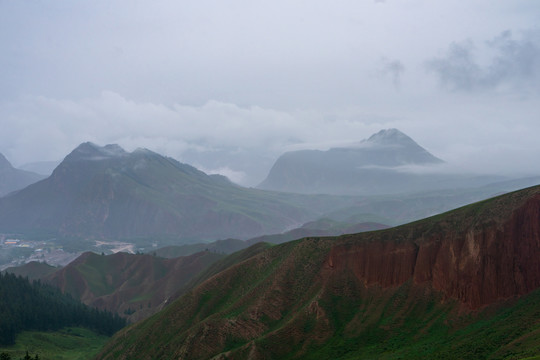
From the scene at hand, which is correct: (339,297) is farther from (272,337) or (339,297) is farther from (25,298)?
(25,298)

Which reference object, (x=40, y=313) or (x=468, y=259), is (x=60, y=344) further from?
(x=468, y=259)

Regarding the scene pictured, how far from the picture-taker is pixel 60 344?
150750 mm

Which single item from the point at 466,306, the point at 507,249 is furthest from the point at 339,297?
the point at 507,249

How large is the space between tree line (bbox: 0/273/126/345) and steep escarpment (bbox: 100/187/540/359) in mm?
61257

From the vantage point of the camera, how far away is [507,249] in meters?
89.4

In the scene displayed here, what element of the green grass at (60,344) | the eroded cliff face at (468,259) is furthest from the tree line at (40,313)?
the eroded cliff face at (468,259)

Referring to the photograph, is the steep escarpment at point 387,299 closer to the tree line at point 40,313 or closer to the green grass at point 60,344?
the green grass at point 60,344

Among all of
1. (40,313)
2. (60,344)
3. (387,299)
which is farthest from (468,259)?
(40,313)

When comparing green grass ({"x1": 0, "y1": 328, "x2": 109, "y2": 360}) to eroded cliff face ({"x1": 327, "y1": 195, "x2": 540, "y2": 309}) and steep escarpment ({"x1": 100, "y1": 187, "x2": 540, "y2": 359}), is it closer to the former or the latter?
steep escarpment ({"x1": 100, "y1": 187, "x2": 540, "y2": 359})

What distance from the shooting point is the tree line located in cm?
15850

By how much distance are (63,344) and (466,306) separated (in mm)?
120720

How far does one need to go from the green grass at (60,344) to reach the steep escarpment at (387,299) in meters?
32.7

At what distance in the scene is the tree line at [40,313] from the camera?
158500 millimetres

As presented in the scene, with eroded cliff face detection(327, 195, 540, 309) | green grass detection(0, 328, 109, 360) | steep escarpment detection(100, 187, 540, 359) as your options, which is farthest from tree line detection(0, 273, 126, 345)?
eroded cliff face detection(327, 195, 540, 309)
